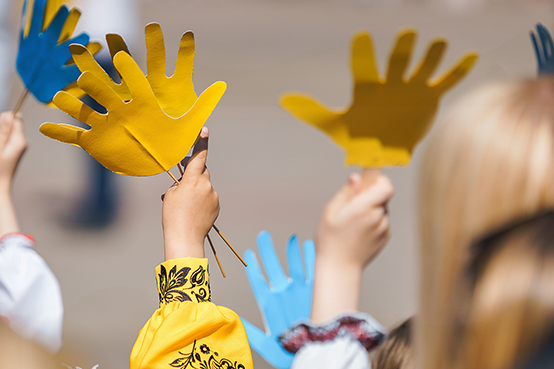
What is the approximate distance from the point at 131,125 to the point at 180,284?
0.64 feet

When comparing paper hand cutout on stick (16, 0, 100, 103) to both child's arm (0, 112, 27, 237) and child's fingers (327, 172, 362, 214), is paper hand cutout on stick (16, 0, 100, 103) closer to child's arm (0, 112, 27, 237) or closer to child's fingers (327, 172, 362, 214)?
child's arm (0, 112, 27, 237)

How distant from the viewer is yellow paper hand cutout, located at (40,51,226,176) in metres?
0.47

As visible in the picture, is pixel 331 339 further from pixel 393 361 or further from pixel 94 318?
pixel 94 318

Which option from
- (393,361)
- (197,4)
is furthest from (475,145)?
(197,4)

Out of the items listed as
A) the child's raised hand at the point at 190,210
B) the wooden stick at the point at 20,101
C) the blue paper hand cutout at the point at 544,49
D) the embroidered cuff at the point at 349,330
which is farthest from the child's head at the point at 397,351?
the wooden stick at the point at 20,101

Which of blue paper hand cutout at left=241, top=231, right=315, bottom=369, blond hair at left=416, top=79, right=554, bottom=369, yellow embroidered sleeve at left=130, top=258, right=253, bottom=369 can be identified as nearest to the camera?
blond hair at left=416, top=79, right=554, bottom=369

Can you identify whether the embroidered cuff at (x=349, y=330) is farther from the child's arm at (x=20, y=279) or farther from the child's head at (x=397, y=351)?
the child's arm at (x=20, y=279)

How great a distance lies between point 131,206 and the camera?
79cm

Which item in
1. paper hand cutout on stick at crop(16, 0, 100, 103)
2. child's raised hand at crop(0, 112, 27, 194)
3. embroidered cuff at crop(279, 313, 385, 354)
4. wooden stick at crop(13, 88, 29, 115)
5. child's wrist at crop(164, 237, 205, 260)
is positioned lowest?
embroidered cuff at crop(279, 313, 385, 354)

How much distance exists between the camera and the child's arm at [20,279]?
591 mm

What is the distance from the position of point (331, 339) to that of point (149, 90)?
0.36 metres

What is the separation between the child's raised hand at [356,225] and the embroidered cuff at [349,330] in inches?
2.5

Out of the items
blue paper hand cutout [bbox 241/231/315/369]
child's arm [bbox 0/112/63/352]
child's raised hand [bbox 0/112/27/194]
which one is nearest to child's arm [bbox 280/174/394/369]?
blue paper hand cutout [bbox 241/231/315/369]

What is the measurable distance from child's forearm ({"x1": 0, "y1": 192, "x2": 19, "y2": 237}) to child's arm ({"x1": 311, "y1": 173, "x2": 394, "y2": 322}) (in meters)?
0.46
